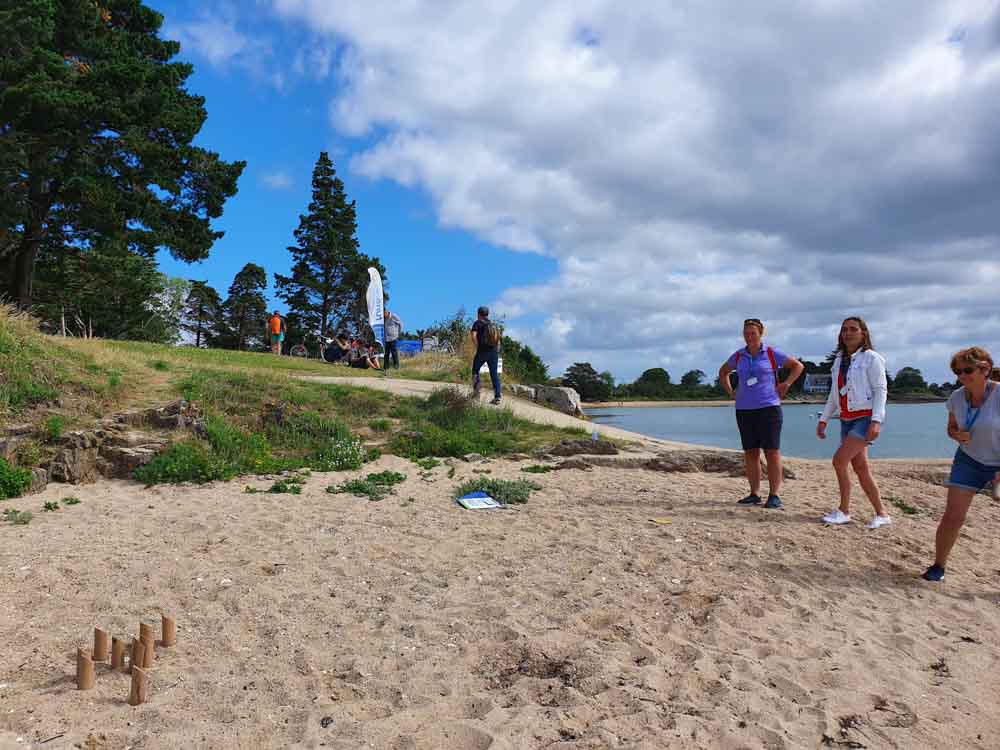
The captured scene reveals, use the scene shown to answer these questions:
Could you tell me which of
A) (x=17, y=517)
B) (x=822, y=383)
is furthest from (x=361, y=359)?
(x=822, y=383)

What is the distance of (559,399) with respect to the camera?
55.8 ft

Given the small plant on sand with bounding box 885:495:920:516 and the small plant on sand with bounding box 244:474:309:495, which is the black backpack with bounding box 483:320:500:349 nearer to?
the small plant on sand with bounding box 244:474:309:495

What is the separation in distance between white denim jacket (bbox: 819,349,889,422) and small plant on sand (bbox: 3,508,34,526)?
7062 mm

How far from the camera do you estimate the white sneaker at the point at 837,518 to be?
18.9 feet

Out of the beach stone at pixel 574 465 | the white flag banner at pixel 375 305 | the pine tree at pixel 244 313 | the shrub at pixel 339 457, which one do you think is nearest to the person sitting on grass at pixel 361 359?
the white flag banner at pixel 375 305

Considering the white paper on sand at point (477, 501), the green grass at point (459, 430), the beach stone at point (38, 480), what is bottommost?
the white paper on sand at point (477, 501)

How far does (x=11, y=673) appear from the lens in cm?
294

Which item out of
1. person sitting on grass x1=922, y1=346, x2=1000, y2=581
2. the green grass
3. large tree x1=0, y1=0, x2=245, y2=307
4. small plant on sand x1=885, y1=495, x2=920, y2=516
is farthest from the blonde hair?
large tree x1=0, y1=0, x2=245, y2=307

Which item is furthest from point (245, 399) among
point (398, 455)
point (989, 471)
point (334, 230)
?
point (334, 230)

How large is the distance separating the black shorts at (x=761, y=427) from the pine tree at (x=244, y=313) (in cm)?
3968

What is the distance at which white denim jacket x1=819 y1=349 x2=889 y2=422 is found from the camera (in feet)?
17.5

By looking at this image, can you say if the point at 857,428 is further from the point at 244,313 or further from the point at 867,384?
the point at 244,313

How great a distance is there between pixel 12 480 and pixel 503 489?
478 cm

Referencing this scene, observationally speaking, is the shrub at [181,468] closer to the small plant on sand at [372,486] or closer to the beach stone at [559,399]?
the small plant on sand at [372,486]
